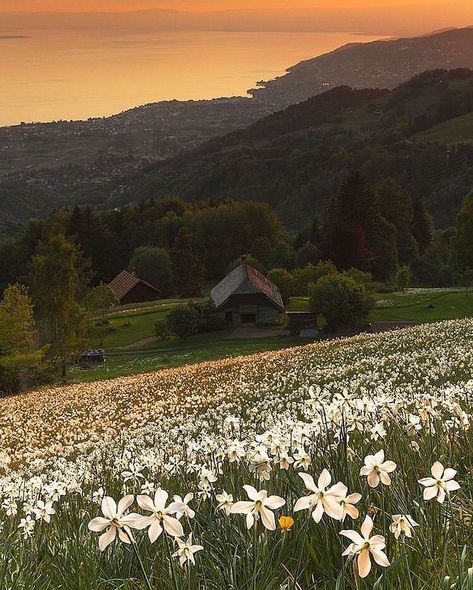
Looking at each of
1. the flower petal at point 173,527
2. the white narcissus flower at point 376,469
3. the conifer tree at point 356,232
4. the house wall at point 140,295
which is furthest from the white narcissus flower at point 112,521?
the house wall at point 140,295

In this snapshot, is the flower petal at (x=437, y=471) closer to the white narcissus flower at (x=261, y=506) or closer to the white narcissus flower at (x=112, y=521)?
the white narcissus flower at (x=261, y=506)

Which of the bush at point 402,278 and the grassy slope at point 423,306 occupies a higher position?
the bush at point 402,278

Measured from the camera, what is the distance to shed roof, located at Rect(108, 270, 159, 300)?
97.9 meters

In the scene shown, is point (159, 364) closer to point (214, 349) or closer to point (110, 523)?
point (214, 349)

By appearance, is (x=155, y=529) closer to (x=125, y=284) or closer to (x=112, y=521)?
(x=112, y=521)

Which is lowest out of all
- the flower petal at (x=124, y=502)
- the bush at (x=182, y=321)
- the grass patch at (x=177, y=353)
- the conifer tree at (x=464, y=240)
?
the grass patch at (x=177, y=353)

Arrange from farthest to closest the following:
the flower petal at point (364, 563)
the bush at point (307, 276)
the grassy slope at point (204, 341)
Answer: the bush at point (307, 276), the grassy slope at point (204, 341), the flower petal at point (364, 563)

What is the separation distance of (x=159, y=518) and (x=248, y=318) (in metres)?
59.7

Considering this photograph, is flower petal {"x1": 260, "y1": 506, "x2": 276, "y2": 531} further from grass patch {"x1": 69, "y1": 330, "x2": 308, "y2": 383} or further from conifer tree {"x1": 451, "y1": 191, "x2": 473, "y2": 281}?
conifer tree {"x1": 451, "y1": 191, "x2": 473, "y2": 281}

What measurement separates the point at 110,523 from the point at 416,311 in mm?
53041

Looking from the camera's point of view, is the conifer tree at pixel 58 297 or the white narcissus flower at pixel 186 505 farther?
the conifer tree at pixel 58 297

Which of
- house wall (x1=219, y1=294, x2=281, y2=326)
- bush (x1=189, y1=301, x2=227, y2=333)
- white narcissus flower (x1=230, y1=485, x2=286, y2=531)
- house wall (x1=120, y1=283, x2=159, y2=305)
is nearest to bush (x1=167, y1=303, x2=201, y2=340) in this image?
bush (x1=189, y1=301, x2=227, y2=333)

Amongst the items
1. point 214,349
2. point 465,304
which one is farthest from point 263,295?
point 465,304

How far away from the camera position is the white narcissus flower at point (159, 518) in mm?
2811
